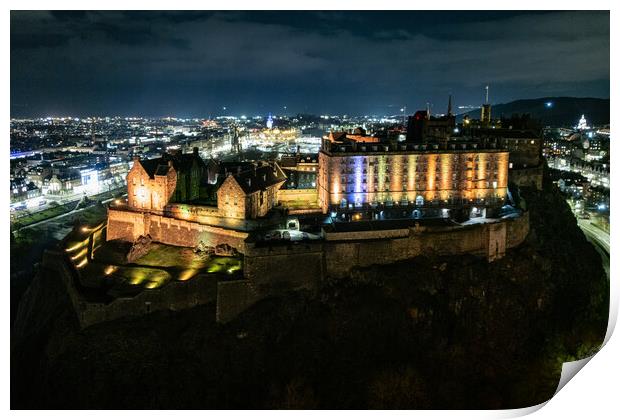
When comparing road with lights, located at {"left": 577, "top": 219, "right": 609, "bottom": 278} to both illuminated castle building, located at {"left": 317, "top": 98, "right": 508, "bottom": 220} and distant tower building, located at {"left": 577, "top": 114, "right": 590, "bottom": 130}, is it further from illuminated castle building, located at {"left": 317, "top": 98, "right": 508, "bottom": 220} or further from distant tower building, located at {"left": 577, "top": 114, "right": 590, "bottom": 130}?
distant tower building, located at {"left": 577, "top": 114, "right": 590, "bottom": 130}

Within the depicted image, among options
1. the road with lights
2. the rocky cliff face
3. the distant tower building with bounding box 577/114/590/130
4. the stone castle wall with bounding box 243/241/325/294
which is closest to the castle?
the stone castle wall with bounding box 243/241/325/294

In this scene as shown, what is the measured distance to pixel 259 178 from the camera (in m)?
33.6

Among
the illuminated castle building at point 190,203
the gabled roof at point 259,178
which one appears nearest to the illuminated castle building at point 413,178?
the gabled roof at point 259,178

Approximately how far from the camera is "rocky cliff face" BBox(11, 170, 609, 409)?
2350 cm

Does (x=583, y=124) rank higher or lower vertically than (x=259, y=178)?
higher

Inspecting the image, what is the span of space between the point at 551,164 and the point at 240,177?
166ft

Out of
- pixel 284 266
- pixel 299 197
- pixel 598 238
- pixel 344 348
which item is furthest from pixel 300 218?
pixel 598 238

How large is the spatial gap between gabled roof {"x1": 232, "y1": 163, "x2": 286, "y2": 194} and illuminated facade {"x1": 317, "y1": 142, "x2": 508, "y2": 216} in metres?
3.37

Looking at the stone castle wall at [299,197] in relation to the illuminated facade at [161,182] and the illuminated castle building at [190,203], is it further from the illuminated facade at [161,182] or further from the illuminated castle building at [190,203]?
the illuminated facade at [161,182]

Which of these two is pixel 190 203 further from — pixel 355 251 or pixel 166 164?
pixel 355 251

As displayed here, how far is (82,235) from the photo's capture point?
120ft

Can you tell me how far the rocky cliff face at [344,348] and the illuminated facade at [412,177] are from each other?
268 inches

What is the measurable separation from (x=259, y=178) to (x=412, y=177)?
9683 mm
